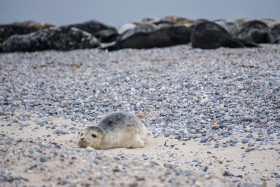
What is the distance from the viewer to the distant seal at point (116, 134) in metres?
6.39

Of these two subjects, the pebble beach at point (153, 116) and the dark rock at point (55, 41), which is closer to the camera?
the pebble beach at point (153, 116)

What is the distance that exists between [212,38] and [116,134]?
1173 centimetres

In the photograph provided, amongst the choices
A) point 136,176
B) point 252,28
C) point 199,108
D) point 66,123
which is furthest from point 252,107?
point 252,28

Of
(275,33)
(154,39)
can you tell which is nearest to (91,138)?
(154,39)

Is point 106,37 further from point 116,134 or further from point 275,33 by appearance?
point 116,134

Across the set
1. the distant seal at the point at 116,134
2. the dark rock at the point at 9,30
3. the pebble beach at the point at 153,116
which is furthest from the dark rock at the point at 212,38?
the dark rock at the point at 9,30

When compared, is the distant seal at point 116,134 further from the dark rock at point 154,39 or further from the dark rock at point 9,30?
the dark rock at point 9,30

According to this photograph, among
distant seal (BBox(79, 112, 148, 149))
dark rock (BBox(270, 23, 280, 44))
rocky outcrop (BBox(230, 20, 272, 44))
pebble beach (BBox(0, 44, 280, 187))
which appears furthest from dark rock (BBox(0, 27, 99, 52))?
distant seal (BBox(79, 112, 148, 149))

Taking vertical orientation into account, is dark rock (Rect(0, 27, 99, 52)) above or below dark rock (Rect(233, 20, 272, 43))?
below

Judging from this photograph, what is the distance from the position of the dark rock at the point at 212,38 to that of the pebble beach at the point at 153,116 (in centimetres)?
69

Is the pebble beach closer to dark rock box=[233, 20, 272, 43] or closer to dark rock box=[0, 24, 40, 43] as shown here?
dark rock box=[233, 20, 272, 43]

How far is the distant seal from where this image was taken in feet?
21.0

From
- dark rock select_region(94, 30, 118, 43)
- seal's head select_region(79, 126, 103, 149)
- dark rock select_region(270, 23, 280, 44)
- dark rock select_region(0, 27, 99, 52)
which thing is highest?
dark rock select_region(270, 23, 280, 44)

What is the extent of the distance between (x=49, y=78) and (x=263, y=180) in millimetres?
10071
